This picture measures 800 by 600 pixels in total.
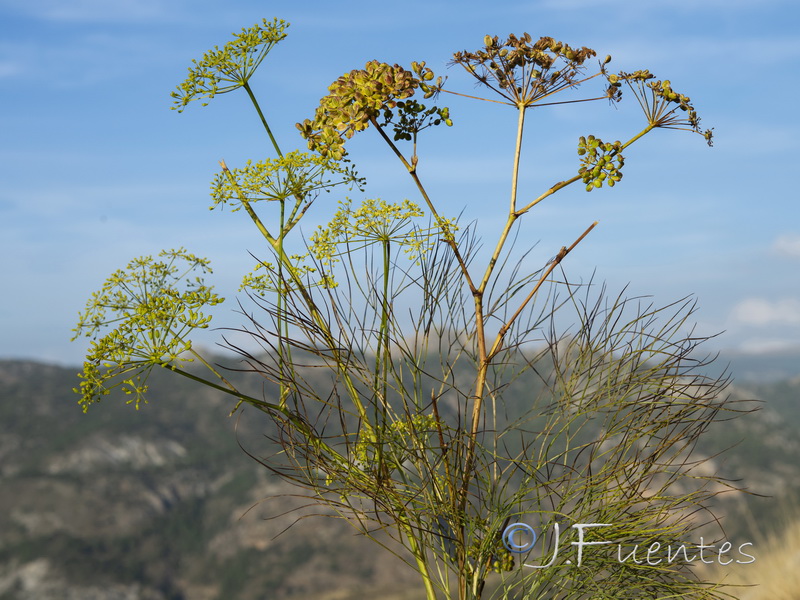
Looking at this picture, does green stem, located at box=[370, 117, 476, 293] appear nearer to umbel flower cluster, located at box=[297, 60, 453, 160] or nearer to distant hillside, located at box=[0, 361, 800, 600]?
umbel flower cluster, located at box=[297, 60, 453, 160]

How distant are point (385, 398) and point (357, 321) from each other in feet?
1.09

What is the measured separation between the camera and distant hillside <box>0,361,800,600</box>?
48031 mm

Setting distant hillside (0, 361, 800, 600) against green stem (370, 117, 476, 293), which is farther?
distant hillside (0, 361, 800, 600)

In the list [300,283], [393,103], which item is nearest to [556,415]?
[300,283]

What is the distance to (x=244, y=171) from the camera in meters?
2.57

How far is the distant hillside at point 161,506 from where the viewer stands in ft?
158

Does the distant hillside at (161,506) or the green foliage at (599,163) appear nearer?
the green foliage at (599,163)

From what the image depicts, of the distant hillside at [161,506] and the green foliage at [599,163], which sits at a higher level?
the green foliage at [599,163]

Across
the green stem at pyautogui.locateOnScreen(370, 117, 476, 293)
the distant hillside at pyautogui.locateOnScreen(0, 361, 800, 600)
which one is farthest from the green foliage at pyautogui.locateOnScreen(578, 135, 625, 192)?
the distant hillside at pyautogui.locateOnScreen(0, 361, 800, 600)

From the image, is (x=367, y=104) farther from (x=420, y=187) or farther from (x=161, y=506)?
(x=161, y=506)

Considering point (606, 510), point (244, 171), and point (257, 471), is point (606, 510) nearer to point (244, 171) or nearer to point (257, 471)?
point (244, 171)
